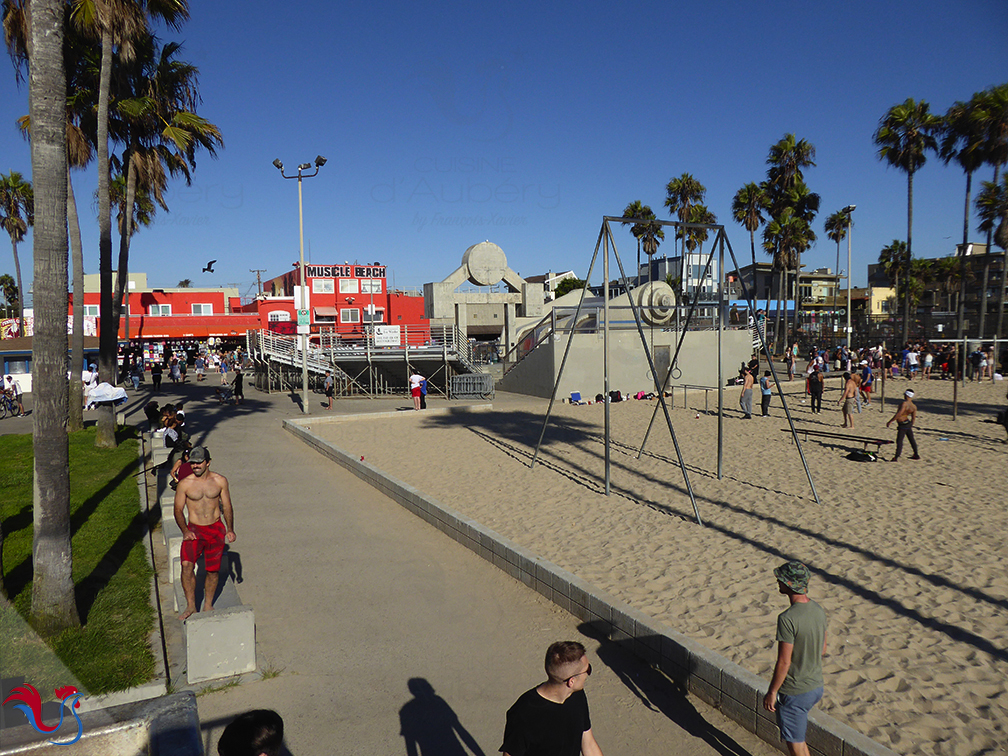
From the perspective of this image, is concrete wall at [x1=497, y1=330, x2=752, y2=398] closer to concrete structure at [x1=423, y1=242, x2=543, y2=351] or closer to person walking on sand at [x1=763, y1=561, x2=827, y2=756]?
concrete structure at [x1=423, y1=242, x2=543, y2=351]

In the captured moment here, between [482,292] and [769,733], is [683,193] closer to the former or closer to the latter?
[482,292]

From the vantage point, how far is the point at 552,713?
Result: 2.85 m

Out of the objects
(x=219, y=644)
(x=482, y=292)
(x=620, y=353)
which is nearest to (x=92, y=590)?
(x=219, y=644)

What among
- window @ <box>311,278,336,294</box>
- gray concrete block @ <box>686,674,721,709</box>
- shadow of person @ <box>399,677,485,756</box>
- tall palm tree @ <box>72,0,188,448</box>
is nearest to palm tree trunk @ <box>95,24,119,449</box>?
tall palm tree @ <box>72,0,188,448</box>

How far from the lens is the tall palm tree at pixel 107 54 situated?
44.0 feet

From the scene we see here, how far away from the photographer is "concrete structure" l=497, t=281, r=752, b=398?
2750cm

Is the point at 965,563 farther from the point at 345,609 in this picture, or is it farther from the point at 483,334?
the point at 483,334

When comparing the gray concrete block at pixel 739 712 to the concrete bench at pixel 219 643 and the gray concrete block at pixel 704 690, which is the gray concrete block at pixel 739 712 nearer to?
the gray concrete block at pixel 704 690

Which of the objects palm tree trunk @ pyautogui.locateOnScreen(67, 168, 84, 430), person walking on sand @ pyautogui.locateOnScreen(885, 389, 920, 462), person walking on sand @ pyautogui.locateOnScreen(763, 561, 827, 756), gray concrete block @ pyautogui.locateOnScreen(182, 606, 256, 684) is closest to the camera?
person walking on sand @ pyautogui.locateOnScreen(763, 561, 827, 756)

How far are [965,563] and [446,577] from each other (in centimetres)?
587

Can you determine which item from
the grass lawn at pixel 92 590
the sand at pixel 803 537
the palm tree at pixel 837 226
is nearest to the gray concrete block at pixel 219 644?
the grass lawn at pixel 92 590

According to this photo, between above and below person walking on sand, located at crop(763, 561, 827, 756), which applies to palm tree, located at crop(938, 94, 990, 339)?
above

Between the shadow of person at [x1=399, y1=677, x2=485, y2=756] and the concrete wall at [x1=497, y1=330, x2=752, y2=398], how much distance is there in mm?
21660

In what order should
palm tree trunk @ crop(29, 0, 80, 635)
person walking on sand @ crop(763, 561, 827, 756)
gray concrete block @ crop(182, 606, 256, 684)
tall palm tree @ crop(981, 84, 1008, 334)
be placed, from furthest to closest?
tall palm tree @ crop(981, 84, 1008, 334) → palm tree trunk @ crop(29, 0, 80, 635) → gray concrete block @ crop(182, 606, 256, 684) → person walking on sand @ crop(763, 561, 827, 756)
